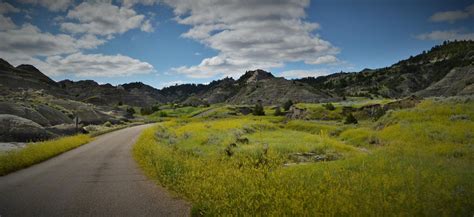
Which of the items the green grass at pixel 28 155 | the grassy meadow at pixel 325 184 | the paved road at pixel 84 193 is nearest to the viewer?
the grassy meadow at pixel 325 184

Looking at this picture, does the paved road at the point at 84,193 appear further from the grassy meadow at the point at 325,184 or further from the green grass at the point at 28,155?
the grassy meadow at the point at 325,184

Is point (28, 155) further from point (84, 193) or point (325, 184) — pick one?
point (325, 184)

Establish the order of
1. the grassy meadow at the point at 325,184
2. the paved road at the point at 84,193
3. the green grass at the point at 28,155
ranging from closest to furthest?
the grassy meadow at the point at 325,184, the paved road at the point at 84,193, the green grass at the point at 28,155

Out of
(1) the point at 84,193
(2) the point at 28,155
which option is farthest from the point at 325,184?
(2) the point at 28,155

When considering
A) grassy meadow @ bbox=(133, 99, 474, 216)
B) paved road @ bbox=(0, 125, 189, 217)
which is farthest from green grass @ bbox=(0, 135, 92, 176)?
grassy meadow @ bbox=(133, 99, 474, 216)

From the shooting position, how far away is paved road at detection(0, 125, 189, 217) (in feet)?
29.7

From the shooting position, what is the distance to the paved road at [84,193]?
9055 millimetres

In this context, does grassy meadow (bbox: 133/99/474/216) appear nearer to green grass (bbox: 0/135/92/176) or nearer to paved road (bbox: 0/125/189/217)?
paved road (bbox: 0/125/189/217)

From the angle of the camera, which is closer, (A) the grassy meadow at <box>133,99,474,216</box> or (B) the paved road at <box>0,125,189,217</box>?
(A) the grassy meadow at <box>133,99,474,216</box>

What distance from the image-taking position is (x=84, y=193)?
11.0 m

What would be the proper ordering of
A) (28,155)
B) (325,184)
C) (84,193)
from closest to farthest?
1. (325,184)
2. (84,193)
3. (28,155)

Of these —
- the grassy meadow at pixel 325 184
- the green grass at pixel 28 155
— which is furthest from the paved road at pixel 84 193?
the grassy meadow at pixel 325 184

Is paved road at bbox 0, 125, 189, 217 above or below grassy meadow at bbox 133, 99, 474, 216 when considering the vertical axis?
below

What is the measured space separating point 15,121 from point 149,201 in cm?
2619
